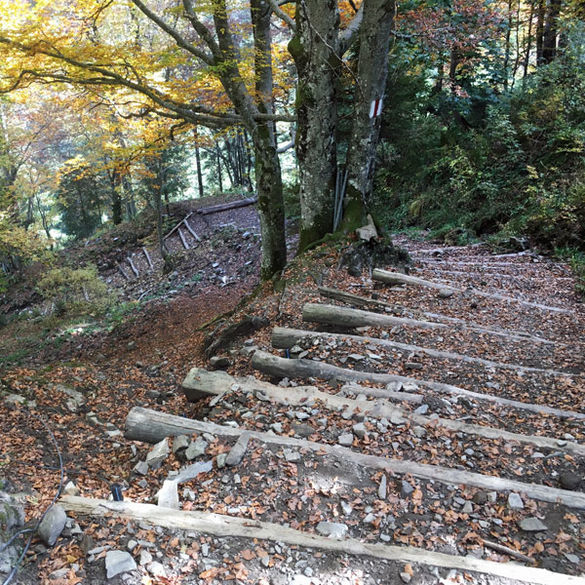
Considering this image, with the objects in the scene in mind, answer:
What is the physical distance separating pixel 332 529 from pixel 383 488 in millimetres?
513

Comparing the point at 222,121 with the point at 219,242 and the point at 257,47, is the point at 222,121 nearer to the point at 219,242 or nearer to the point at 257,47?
the point at 257,47

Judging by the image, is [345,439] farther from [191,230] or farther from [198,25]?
[191,230]

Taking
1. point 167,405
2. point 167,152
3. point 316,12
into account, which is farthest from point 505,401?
point 167,152

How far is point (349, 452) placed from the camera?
3.27 m

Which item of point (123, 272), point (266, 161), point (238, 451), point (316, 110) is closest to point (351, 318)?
point (238, 451)

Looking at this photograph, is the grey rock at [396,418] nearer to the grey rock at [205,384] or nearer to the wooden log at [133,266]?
the grey rock at [205,384]

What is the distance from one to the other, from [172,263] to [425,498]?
14939 millimetres

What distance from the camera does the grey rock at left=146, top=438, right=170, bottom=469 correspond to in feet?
11.1

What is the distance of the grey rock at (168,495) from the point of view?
2.82m

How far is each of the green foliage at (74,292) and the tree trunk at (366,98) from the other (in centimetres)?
951

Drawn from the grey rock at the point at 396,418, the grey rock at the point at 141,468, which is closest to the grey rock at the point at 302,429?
the grey rock at the point at 396,418

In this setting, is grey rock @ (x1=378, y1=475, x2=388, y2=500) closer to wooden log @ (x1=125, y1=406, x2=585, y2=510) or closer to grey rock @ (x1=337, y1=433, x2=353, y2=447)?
wooden log @ (x1=125, y1=406, x2=585, y2=510)

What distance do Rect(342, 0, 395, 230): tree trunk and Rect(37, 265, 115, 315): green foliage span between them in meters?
9.51

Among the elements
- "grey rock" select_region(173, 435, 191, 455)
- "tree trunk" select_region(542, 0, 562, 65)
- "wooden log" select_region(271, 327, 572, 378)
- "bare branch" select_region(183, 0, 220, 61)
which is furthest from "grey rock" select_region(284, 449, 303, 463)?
"tree trunk" select_region(542, 0, 562, 65)
